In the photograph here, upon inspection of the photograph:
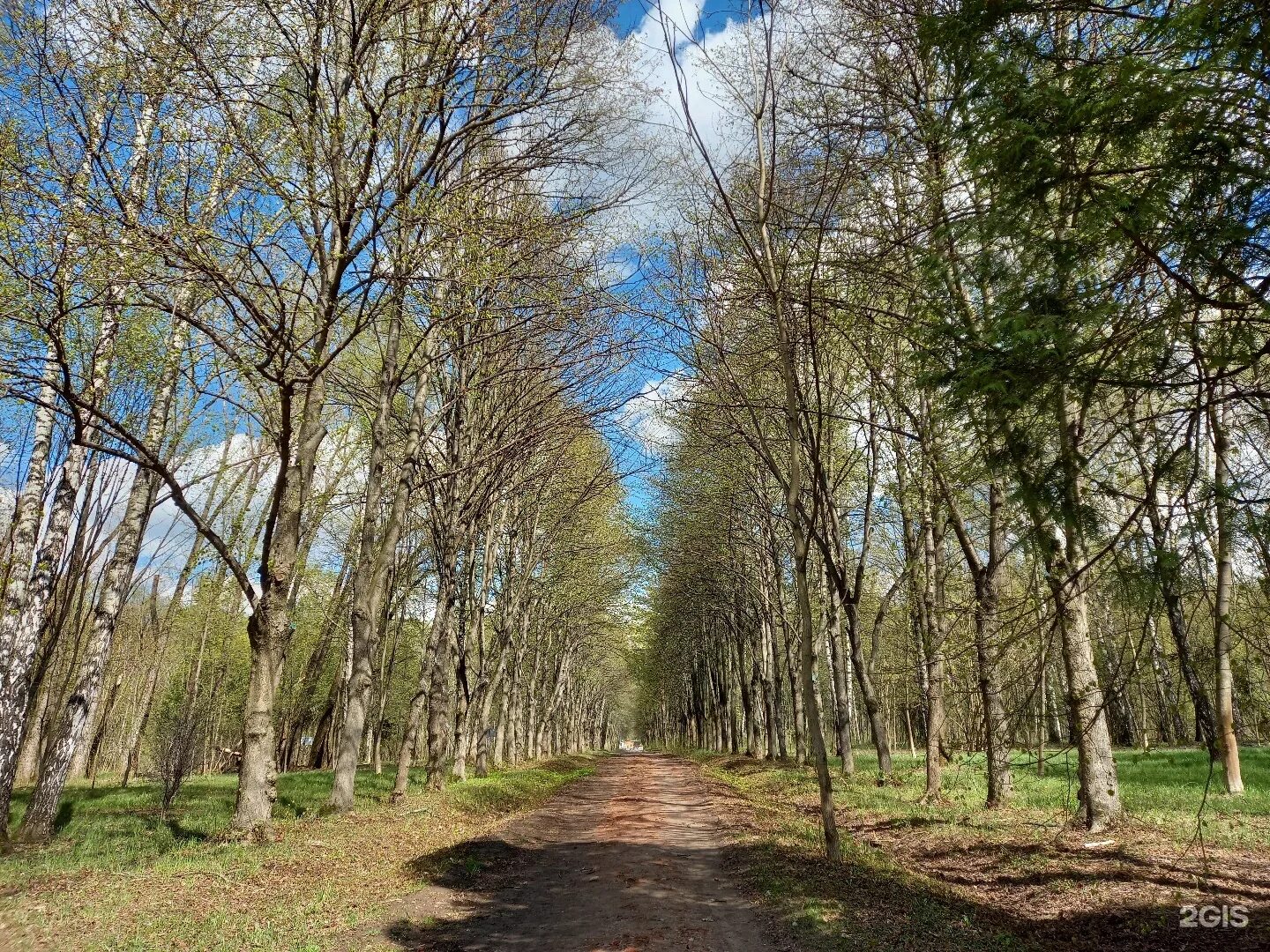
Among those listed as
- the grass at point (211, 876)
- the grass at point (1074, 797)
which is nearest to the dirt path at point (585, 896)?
the grass at point (211, 876)

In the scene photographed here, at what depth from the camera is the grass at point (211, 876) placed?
5.33 m

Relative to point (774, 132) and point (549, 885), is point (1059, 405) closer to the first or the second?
point (774, 132)

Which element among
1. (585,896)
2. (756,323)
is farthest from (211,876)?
(756,323)

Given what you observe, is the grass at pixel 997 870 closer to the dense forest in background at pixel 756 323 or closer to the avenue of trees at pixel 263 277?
the dense forest in background at pixel 756 323

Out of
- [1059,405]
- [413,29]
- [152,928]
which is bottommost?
[152,928]

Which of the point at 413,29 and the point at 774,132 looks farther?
the point at 413,29

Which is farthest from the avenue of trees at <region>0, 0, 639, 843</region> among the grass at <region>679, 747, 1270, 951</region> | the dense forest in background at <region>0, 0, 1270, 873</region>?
the grass at <region>679, 747, 1270, 951</region>

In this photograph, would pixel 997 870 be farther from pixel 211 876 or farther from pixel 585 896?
pixel 211 876

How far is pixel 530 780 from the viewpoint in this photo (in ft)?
64.0

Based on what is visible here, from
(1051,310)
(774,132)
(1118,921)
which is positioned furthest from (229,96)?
(1118,921)

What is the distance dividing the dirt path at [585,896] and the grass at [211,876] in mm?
540

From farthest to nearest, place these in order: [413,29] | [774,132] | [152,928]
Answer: [413,29]
[774,132]
[152,928]

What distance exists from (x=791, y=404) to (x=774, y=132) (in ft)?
11.4

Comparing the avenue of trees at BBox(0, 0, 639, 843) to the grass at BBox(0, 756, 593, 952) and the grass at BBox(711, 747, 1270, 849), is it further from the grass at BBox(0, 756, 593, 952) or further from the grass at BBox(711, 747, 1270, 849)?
the grass at BBox(711, 747, 1270, 849)
